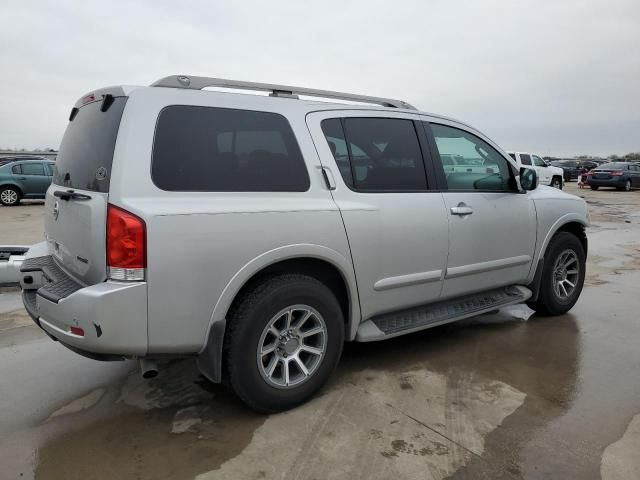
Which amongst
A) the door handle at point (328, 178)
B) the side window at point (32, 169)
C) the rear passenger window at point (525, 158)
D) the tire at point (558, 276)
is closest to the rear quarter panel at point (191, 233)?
the door handle at point (328, 178)

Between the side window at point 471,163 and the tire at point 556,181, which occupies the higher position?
the side window at point 471,163

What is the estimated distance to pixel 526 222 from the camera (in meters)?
4.34

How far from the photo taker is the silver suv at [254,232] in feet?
8.27

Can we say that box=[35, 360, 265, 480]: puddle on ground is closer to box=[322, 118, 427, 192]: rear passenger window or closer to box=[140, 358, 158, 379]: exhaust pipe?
box=[140, 358, 158, 379]: exhaust pipe

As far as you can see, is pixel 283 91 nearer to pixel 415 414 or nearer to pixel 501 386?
pixel 415 414

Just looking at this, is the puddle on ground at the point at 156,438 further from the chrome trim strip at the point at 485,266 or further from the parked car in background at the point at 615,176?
the parked car in background at the point at 615,176

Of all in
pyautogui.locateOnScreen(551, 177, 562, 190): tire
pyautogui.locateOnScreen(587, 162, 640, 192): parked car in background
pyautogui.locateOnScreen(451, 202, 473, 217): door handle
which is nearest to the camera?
pyautogui.locateOnScreen(451, 202, 473, 217): door handle

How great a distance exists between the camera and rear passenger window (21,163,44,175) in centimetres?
1619

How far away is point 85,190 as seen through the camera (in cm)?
278

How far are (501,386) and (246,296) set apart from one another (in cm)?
185

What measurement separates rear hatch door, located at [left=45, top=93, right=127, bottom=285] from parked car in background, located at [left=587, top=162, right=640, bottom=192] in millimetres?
27141

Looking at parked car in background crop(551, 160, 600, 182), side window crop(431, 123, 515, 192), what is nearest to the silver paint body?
side window crop(431, 123, 515, 192)

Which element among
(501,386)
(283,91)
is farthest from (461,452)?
(283,91)

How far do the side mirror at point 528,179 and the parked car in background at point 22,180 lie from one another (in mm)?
15505
